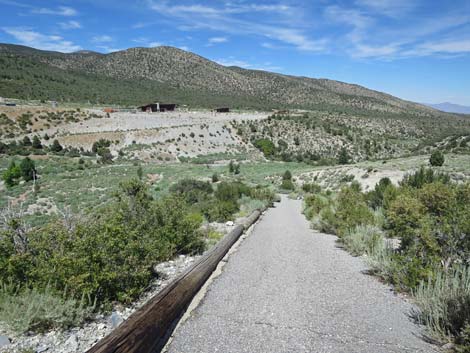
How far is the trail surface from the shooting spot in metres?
4.52

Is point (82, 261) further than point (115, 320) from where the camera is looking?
Yes

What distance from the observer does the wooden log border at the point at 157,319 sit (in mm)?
3719

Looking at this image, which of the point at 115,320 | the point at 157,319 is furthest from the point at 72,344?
the point at 157,319

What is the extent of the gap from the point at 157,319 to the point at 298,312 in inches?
87.7

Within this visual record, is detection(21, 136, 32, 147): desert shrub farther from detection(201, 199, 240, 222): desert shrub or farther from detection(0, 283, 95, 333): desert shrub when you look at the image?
detection(0, 283, 95, 333): desert shrub

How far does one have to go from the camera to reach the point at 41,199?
2672cm

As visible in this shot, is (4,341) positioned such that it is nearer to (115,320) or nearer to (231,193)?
(115,320)

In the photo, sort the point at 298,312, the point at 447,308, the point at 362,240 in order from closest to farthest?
the point at 447,308 → the point at 298,312 → the point at 362,240

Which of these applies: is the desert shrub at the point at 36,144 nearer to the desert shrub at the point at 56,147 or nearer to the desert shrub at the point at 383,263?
the desert shrub at the point at 56,147

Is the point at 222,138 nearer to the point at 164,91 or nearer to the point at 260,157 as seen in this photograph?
the point at 260,157

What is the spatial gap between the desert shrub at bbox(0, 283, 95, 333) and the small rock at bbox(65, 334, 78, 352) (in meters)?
0.35

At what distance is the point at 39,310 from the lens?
462 cm

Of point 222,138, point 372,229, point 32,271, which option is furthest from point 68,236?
point 222,138

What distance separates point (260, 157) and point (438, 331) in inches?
2341
